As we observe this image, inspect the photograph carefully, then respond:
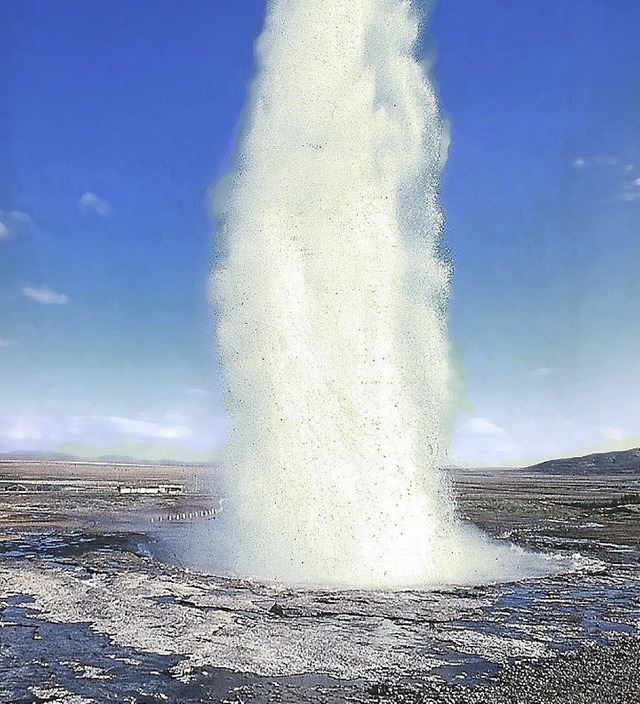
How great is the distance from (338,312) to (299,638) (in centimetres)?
1379

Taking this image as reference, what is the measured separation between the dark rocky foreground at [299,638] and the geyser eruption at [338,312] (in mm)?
3469

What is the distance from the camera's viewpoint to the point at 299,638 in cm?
1659

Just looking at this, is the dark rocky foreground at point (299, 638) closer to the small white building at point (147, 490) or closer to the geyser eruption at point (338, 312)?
the geyser eruption at point (338, 312)

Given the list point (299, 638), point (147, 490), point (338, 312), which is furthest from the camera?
point (147, 490)

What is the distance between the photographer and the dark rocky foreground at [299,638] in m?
13.3

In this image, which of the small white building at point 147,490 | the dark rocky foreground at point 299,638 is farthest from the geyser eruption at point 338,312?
the small white building at point 147,490

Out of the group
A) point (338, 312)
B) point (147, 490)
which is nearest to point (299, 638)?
point (338, 312)

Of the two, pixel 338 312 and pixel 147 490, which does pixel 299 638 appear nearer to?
pixel 338 312

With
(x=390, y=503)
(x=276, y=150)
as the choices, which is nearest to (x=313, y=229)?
(x=276, y=150)

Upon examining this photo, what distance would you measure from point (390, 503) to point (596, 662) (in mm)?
11067

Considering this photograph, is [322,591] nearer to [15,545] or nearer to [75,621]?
[75,621]

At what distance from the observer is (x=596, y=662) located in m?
15.2

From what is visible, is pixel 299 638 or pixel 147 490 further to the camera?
pixel 147 490

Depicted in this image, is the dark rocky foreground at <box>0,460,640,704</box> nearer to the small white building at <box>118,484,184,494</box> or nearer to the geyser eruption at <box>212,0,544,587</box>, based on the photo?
the geyser eruption at <box>212,0,544,587</box>
